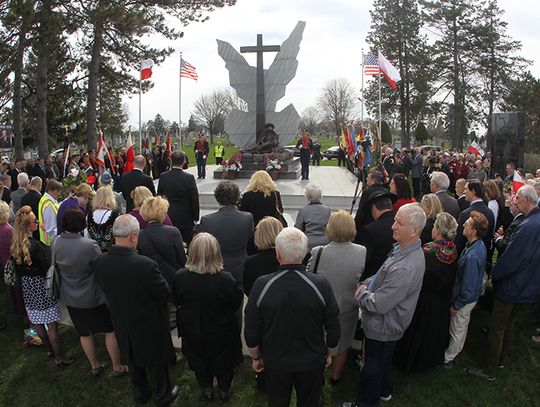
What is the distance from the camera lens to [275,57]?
61.1 ft

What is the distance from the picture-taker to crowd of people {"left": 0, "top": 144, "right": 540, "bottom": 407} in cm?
295

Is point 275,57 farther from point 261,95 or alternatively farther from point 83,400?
point 83,400

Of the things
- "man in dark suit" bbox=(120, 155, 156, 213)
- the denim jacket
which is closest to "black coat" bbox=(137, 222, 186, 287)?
"man in dark suit" bbox=(120, 155, 156, 213)

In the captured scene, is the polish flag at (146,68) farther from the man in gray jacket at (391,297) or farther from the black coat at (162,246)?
the man in gray jacket at (391,297)

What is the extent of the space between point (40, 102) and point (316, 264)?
A: 61.0 feet

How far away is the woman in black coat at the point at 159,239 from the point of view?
4254 mm

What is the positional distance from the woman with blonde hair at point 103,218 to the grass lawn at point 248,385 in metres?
1.27

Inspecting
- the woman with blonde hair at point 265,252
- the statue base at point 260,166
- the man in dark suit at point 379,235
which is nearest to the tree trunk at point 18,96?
the statue base at point 260,166

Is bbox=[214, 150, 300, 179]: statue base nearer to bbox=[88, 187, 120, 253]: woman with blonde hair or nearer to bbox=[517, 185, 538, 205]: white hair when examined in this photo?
bbox=[88, 187, 120, 253]: woman with blonde hair

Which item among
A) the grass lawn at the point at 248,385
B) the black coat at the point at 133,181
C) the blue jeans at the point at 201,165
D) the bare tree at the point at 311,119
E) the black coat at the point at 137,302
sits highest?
the bare tree at the point at 311,119

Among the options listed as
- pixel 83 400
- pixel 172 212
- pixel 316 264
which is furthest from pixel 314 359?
pixel 172 212

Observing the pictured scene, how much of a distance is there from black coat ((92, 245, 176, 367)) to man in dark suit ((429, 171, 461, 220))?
3822mm

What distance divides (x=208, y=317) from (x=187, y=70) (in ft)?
65.3

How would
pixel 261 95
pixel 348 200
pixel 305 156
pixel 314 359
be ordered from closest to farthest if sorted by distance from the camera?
pixel 314 359 → pixel 348 200 → pixel 305 156 → pixel 261 95
